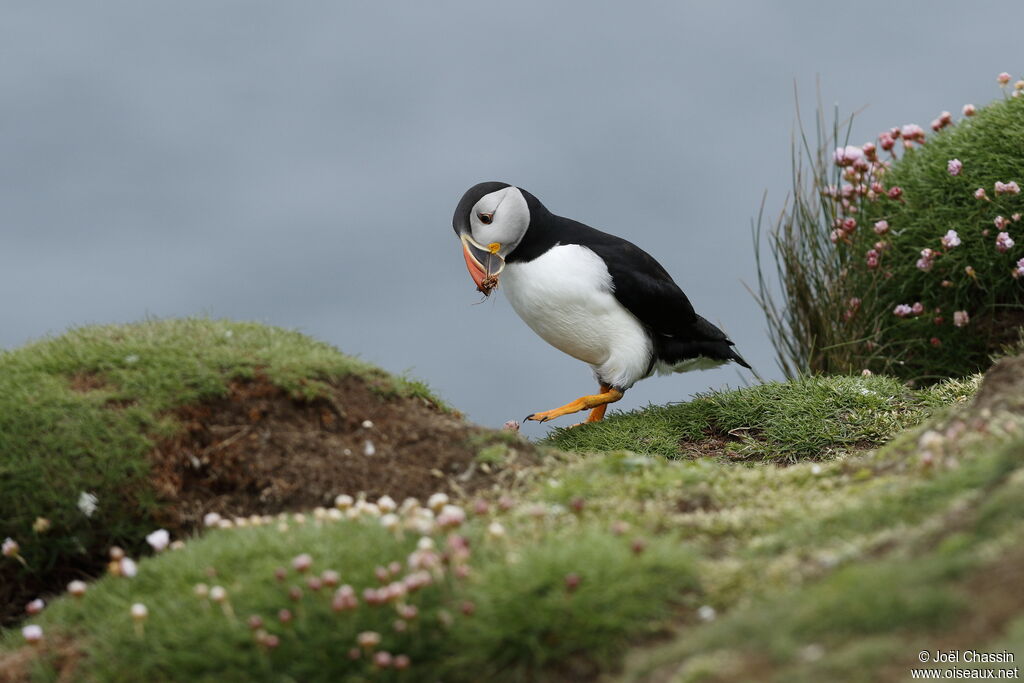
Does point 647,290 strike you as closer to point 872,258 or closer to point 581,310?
point 581,310

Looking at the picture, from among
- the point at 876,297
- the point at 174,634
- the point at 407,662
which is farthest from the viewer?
the point at 876,297

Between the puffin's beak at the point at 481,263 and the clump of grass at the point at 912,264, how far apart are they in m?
3.40

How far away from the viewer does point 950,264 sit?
1002 cm

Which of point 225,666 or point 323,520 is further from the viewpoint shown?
point 323,520

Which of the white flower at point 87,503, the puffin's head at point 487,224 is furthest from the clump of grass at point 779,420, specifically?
the white flower at point 87,503

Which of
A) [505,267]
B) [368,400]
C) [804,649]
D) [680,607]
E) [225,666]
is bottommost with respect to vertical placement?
[804,649]

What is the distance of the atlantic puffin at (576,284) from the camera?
25.6ft

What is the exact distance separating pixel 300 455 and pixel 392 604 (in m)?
1.62

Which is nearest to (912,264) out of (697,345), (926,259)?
(926,259)

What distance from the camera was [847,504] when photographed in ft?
13.4

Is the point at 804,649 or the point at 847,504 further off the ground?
the point at 847,504

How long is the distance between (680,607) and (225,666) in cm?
148

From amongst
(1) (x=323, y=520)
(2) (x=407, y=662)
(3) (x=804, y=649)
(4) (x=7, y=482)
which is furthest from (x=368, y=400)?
(3) (x=804, y=649)

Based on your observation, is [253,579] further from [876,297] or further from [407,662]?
[876,297]
